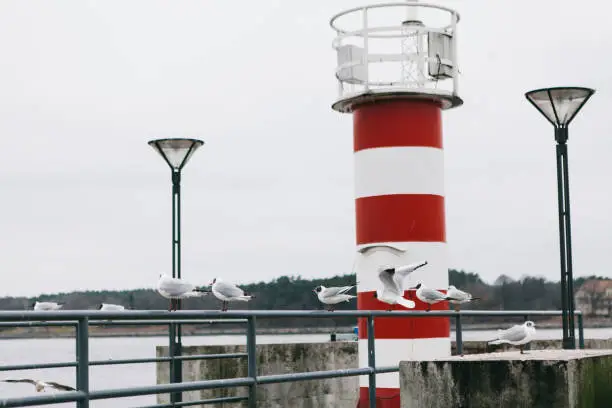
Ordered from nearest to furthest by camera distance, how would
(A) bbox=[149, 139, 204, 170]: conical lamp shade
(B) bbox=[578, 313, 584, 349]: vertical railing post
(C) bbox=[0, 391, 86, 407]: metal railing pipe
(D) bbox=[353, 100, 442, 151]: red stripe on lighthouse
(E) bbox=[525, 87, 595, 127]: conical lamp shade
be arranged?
(C) bbox=[0, 391, 86, 407]: metal railing pipe
(D) bbox=[353, 100, 442, 151]: red stripe on lighthouse
(E) bbox=[525, 87, 595, 127]: conical lamp shade
(B) bbox=[578, 313, 584, 349]: vertical railing post
(A) bbox=[149, 139, 204, 170]: conical lamp shade

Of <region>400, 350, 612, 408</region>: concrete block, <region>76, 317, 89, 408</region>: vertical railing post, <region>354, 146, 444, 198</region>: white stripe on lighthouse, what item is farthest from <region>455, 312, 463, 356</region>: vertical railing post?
<region>76, 317, 89, 408</region>: vertical railing post

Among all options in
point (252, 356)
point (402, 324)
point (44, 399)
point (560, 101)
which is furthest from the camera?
point (560, 101)

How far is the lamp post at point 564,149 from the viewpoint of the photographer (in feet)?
37.8

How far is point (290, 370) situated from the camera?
46.6ft

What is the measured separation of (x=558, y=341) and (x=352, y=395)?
2874 millimetres

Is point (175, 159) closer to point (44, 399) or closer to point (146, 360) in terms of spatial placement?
point (146, 360)

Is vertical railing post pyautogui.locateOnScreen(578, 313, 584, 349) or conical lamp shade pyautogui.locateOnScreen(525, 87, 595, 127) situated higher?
conical lamp shade pyautogui.locateOnScreen(525, 87, 595, 127)

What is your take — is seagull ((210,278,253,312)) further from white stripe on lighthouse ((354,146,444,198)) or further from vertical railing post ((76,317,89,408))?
vertical railing post ((76,317,89,408))

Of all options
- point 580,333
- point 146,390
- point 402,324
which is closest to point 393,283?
point 402,324

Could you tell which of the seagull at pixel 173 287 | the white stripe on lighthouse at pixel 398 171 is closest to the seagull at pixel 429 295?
the white stripe on lighthouse at pixel 398 171

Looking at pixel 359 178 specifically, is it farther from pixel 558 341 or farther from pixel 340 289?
pixel 558 341

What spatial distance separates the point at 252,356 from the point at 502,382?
1.80 meters

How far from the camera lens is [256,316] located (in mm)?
7223

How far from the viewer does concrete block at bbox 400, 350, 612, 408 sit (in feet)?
19.6
